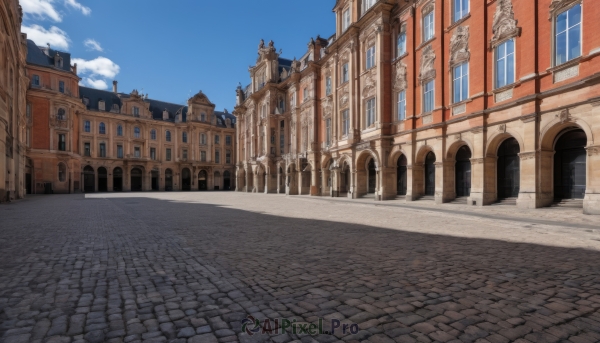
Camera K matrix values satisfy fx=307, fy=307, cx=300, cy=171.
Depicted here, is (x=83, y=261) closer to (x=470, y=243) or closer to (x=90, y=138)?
(x=470, y=243)

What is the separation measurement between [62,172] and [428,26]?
50.7 meters

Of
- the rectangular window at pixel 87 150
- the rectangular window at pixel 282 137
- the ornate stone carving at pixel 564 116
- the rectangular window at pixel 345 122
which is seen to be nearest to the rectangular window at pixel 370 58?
the rectangular window at pixel 345 122

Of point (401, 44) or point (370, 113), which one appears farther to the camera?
point (370, 113)

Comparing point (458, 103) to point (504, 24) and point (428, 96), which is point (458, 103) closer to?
point (428, 96)

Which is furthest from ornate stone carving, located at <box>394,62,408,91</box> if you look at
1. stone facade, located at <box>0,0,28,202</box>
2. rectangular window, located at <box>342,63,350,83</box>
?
stone facade, located at <box>0,0,28,202</box>

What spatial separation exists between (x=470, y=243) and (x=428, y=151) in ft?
49.9

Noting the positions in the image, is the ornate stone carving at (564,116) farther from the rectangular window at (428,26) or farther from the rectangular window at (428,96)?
the rectangular window at (428,26)

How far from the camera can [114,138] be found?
54.8 m

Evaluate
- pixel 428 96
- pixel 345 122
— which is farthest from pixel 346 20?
pixel 428 96


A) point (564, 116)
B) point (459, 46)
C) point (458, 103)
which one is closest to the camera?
point (564, 116)

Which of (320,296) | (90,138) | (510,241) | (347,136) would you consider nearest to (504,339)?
(320,296)

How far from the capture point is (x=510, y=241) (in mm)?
7875

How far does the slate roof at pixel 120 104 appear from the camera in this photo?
54844 millimetres

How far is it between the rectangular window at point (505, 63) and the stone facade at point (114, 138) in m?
52.2
